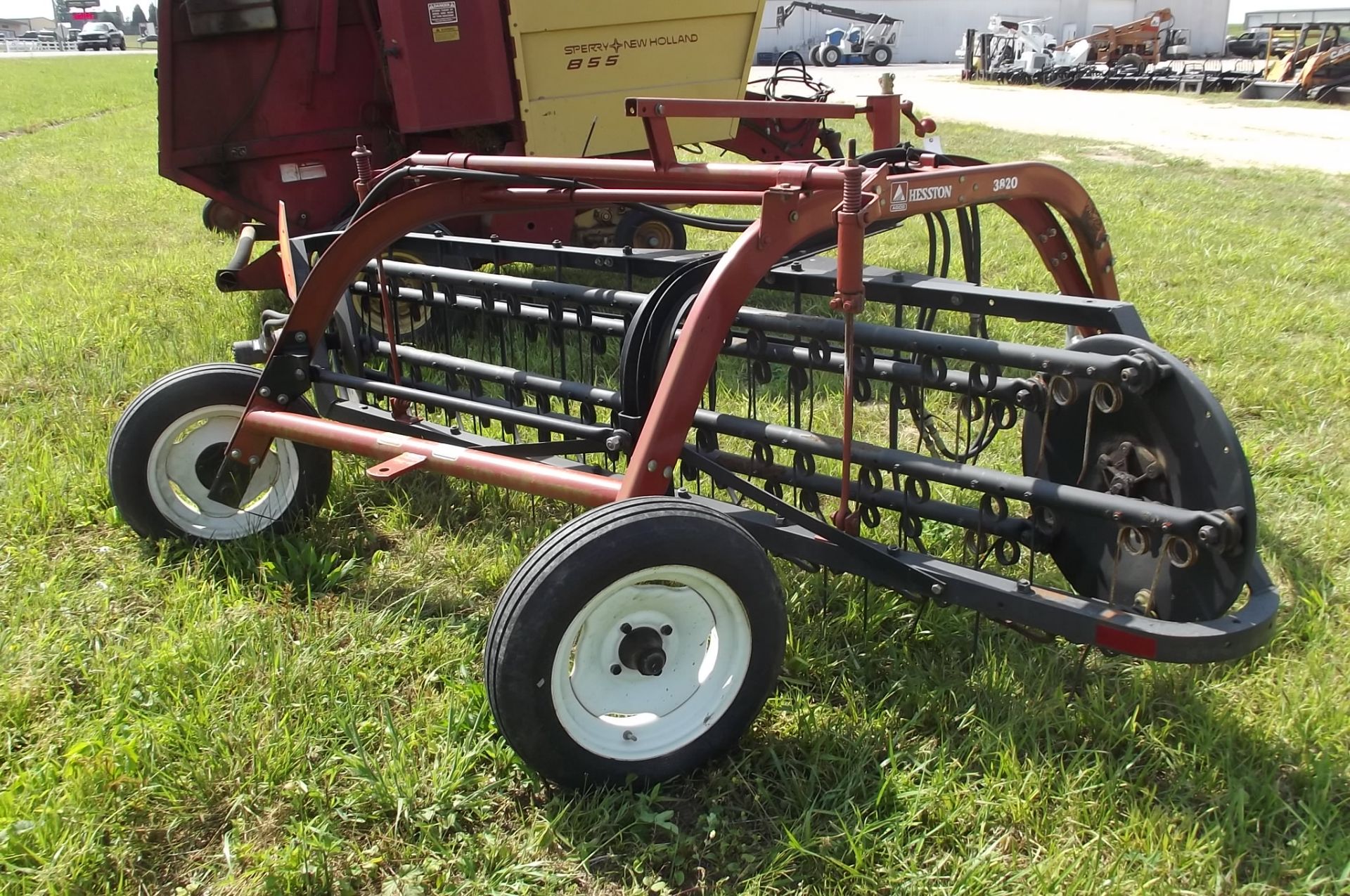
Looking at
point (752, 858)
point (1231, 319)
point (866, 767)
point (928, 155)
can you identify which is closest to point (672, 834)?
point (752, 858)

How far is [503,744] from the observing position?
8.04 ft

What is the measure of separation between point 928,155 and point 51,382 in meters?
4.22

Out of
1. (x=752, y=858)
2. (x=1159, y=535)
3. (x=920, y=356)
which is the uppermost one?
(x=920, y=356)

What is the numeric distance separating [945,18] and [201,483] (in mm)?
48952

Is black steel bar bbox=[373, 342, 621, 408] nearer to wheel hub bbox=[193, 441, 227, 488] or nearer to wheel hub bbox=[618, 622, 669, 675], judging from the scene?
wheel hub bbox=[193, 441, 227, 488]

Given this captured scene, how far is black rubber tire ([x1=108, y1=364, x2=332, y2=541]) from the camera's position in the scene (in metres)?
3.15

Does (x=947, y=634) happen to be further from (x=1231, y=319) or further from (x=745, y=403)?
(x=1231, y=319)

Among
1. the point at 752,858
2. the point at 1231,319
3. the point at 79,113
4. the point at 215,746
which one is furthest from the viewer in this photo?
the point at 79,113

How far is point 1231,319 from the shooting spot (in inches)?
223

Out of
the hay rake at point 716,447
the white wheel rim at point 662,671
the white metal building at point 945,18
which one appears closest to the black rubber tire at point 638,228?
the hay rake at point 716,447

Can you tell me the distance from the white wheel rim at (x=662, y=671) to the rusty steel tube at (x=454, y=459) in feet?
0.93

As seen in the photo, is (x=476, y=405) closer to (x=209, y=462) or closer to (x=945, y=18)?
(x=209, y=462)

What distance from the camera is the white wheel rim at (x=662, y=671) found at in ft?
7.42

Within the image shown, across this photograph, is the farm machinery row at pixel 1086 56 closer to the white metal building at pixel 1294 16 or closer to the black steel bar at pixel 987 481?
the white metal building at pixel 1294 16
